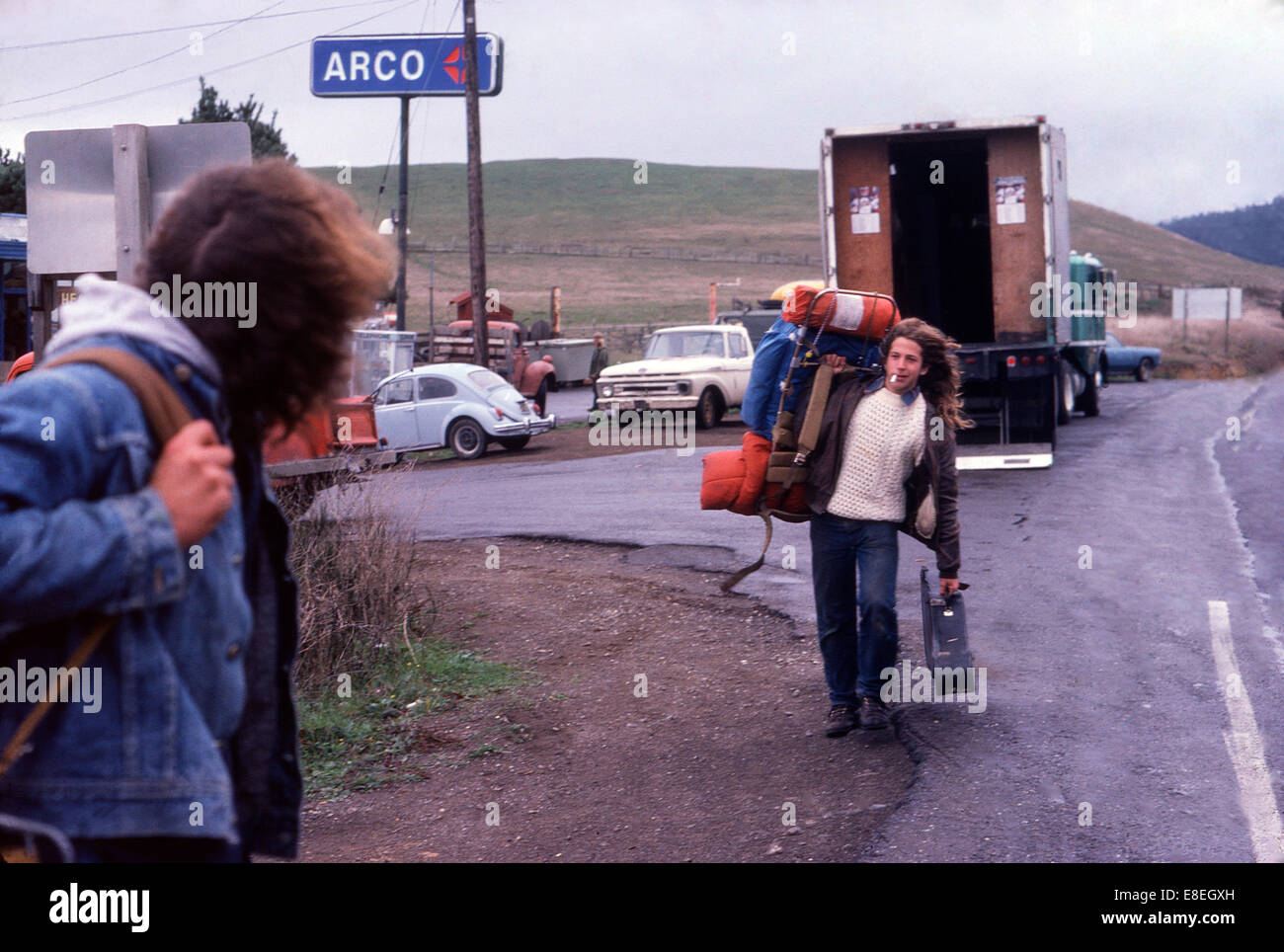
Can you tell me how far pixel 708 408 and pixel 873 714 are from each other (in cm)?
1716

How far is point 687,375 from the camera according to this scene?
2281cm

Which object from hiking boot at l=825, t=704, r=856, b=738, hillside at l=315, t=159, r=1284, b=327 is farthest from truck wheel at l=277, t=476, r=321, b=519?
hillside at l=315, t=159, r=1284, b=327

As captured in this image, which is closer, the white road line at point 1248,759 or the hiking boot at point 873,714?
the white road line at point 1248,759

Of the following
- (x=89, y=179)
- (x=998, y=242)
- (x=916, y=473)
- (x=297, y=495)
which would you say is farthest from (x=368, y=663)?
(x=998, y=242)

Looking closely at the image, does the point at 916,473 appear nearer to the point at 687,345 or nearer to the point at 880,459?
the point at 880,459

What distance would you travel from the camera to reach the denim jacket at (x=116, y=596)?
1.77 meters

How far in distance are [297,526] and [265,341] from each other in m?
5.81

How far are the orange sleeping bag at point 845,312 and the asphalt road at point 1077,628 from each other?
179cm

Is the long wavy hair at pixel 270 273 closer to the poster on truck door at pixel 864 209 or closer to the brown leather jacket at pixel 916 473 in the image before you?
the brown leather jacket at pixel 916 473

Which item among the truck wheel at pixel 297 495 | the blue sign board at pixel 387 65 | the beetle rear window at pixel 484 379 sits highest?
the blue sign board at pixel 387 65

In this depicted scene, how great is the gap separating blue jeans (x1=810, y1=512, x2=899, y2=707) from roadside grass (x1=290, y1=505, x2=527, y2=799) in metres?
1.83

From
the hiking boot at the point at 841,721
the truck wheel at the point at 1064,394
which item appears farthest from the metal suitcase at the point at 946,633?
the truck wheel at the point at 1064,394

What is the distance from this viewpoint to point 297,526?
764cm

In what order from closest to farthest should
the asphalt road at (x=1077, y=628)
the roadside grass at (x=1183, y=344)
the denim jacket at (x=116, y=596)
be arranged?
the denim jacket at (x=116, y=596) < the asphalt road at (x=1077, y=628) < the roadside grass at (x=1183, y=344)
